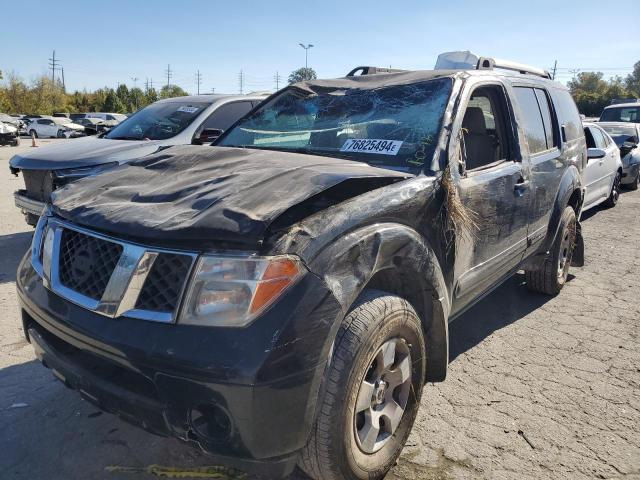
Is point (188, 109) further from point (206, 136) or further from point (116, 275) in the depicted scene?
point (116, 275)

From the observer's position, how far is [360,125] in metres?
3.17

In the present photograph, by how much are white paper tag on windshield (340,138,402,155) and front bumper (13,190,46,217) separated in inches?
150

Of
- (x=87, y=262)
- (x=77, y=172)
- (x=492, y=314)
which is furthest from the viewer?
(x=77, y=172)

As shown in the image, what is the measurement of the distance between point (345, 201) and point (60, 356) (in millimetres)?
1393

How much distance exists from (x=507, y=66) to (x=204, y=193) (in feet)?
10.4

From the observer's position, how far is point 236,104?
22.3 ft

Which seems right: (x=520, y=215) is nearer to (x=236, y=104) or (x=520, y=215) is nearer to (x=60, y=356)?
(x=60, y=356)

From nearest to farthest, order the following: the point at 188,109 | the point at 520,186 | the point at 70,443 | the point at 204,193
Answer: the point at 204,193 < the point at 70,443 < the point at 520,186 < the point at 188,109

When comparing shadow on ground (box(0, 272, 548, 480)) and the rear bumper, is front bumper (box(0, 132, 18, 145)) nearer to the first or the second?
shadow on ground (box(0, 272, 548, 480))

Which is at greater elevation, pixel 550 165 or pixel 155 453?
pixel 550 165

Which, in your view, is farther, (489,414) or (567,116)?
(567,116)

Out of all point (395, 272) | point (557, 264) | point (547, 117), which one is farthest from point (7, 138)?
point (395, 272)

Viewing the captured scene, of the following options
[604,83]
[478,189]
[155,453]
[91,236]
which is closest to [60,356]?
[91,236]

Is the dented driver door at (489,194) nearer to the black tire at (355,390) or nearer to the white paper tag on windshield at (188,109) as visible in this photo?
the black tire at (355,390)
